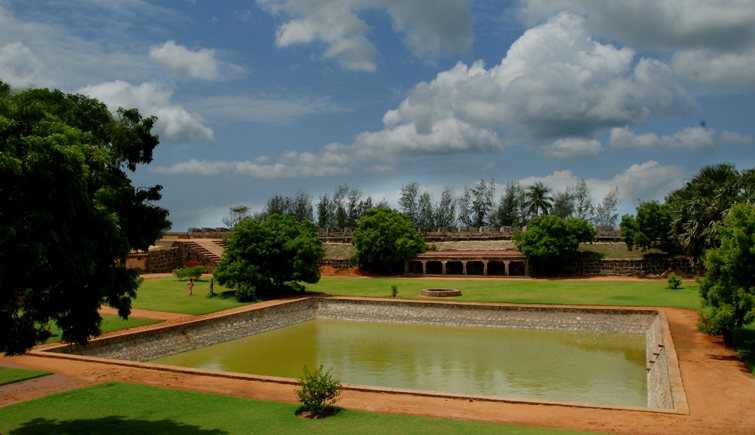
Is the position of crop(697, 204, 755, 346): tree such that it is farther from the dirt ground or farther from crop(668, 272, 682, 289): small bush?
crop(668, 272, 682, 289): small bush

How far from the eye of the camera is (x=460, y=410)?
11094 mm

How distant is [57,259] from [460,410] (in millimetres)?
7979

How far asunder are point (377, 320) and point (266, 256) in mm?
8075

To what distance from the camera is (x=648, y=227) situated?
40.2 metres

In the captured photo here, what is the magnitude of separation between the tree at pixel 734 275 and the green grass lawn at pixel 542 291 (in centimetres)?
997

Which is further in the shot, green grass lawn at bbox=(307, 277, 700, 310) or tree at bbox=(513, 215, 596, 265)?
tree at bbox=(513, 215, 596, 265)

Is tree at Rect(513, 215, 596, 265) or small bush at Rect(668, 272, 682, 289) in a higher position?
tree at Rect(513, 215, 596, 265)

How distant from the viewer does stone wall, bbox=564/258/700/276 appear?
38719 mm

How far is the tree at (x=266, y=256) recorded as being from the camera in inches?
1203

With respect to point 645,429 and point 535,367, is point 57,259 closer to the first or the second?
point 645,429

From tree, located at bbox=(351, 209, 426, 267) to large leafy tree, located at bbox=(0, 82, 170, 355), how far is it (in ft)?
114

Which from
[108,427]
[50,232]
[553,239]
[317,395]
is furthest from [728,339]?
[553,239]

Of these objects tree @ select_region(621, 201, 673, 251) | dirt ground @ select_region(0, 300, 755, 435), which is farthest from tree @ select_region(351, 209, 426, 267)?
dirt ground @ select_region(0, 300, 755, 435)

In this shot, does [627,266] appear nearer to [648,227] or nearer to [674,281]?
[648,227]
